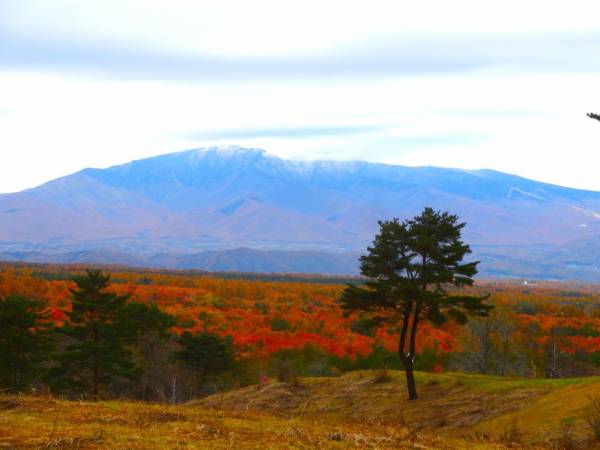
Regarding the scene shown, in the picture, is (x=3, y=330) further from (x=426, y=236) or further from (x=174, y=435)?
(x=174, y=435)

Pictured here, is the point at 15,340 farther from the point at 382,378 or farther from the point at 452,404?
the point at 452,404

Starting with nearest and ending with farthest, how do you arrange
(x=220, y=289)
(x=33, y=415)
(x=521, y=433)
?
(x=33, y=415), (x=521, y=433), (x=220, y=289)

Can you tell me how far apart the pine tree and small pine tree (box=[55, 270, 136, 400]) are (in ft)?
49.2

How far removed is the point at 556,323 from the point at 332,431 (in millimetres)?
89303

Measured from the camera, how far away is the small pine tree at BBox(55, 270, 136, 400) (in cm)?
4116

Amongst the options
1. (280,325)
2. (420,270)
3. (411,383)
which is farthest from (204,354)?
(280,325)

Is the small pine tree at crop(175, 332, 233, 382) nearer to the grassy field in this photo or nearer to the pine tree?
the grassy field

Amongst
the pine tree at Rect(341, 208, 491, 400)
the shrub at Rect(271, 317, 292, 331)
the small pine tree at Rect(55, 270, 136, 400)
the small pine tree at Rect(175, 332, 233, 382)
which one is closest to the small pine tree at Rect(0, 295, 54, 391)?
the small pine tree at Rect(55, 270, 136, 400)

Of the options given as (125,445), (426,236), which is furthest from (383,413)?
(125,445)

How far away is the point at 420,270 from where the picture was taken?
118 ft

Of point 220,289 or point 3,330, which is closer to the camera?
point 3,330

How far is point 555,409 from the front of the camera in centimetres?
2630

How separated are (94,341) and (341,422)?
26347mm

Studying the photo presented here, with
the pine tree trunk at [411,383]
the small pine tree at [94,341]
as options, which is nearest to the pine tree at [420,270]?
the pine tree trunk at [411,383]
